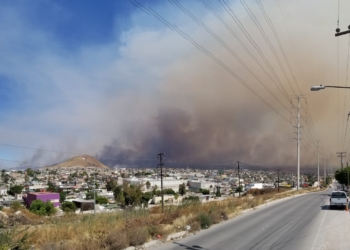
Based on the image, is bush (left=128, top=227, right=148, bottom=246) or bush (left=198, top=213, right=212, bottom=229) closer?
bush (left=128, top=227, right=148, bottom=246)

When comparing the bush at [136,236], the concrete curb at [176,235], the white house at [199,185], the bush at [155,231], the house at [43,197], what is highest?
the bush at [136,236]

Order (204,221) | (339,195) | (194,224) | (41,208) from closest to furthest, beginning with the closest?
(194,224)
(204,221)
(339,195)
(41,208)

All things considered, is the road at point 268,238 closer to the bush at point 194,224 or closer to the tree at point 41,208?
the bush at point 194,224

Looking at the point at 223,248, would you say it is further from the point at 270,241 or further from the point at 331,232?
the point at 331,232

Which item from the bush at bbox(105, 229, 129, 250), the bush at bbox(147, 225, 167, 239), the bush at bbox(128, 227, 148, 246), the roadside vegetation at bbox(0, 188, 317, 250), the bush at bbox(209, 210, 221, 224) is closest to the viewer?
the roadside vegetation at bbox(0, 188, 317, 250)

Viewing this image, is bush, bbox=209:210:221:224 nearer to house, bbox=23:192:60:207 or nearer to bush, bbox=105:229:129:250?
bush, bbox=105:229:129:250

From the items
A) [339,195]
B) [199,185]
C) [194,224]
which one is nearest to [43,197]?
[339,195]

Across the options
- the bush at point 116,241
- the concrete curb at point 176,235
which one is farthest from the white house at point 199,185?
the bush at point 116,241

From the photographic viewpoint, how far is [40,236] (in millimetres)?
11250

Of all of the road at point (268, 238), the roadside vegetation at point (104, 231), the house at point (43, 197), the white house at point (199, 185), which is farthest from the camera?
the white house at point (199, 185)

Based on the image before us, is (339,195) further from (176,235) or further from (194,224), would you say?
(176,235)

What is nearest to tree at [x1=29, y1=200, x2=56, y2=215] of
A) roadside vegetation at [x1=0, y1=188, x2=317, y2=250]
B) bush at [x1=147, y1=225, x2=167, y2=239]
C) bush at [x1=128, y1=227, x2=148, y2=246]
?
roadside vegetation at [x1=0, y1=188, x2=317, y2=250]

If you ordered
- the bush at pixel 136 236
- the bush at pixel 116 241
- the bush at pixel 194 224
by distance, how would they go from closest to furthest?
the bush at pixel 116 241 → the bush at pixel 136 236 → the bush at pixel 194 224

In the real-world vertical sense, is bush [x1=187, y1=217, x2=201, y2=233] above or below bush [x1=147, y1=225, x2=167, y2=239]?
below
